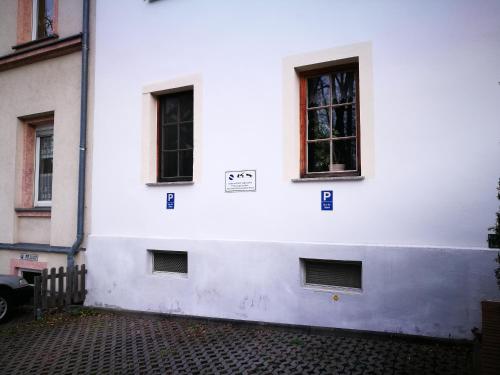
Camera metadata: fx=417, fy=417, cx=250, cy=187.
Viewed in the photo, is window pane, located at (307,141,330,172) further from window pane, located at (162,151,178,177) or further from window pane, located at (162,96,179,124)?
window pane, located at (162,96,179,124)

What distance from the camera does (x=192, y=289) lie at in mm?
6324

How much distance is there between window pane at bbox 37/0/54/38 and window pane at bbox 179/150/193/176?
4.39 m

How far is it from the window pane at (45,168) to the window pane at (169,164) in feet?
10.2

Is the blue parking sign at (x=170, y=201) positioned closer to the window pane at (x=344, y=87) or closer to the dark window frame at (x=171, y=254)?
the dark window frame at (x=171, y=254)

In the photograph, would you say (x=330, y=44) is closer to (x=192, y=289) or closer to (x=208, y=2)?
(x=208, y=2)

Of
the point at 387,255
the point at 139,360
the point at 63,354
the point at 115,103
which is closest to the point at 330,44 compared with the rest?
the point at 387,255

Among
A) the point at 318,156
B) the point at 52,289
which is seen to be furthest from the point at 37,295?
the point at 318,156

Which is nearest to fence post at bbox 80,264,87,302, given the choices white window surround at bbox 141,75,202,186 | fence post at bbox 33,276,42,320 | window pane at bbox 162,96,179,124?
fence post at bbox 33,276,42,320

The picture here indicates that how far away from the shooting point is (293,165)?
18.9ft

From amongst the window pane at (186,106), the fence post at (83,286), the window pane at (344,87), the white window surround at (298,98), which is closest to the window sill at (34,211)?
the fence post at (83,286)

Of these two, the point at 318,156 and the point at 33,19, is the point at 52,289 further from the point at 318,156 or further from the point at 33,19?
the point at 33,19

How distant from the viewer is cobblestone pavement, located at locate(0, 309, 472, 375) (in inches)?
171

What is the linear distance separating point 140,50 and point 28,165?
3.78m

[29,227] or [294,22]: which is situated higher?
[294,22]
